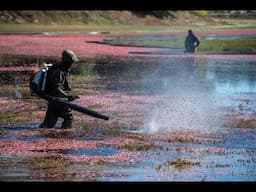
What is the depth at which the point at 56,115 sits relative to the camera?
13.4 meters

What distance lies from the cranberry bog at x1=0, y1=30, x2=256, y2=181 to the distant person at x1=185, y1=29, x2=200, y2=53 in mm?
345

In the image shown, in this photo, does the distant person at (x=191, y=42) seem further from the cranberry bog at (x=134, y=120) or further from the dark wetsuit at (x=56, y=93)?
the dark wetsuit at (x=56, y=93)

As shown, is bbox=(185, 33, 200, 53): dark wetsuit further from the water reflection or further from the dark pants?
the dark pants

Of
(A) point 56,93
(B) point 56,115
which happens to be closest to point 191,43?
(B) point 56,115

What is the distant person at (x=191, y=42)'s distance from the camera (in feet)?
72.3

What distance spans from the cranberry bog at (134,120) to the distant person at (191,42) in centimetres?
34

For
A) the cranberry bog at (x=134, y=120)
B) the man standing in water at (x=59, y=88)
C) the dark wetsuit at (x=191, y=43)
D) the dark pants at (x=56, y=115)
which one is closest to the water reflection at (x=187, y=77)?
the cranberry bog at (x=134, y=120)

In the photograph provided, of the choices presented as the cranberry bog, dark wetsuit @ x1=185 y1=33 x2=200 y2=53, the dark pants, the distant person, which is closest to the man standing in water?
the dark pants

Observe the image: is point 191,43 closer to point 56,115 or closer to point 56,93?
point 56,115

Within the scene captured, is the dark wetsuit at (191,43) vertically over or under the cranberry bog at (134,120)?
over

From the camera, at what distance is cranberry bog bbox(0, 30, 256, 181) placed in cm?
1097

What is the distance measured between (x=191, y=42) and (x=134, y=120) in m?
9.28

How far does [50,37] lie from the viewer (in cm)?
2361
